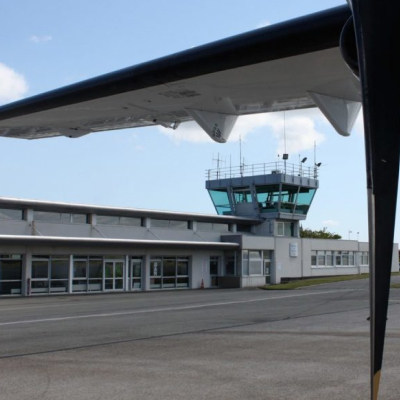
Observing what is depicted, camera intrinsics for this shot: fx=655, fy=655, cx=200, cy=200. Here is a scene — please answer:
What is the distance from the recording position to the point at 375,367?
2895 millimetres

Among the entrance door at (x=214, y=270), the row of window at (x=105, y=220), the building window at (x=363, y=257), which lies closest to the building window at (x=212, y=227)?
the row of window at (x=105, y=220)

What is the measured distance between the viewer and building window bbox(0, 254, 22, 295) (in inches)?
1452

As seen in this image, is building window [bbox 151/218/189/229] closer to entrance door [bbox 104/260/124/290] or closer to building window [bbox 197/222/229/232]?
building window [bbox 197/222/229/232]

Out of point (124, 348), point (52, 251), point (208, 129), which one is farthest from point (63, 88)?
point (52, 251)

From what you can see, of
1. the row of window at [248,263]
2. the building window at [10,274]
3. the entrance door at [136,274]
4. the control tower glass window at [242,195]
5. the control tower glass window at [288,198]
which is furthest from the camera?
the control tower glass window at [242,195]

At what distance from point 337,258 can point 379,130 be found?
60.5m

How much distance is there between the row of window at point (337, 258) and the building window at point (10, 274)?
1126 inches

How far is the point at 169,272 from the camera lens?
4694 cm

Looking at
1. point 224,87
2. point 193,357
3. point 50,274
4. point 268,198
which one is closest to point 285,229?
point 268,198

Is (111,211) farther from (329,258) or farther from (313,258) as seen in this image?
(329,258)

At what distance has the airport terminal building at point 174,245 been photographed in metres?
37.9

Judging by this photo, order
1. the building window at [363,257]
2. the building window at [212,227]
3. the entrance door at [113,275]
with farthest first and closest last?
the building window at [363,257] → the building window at [212,227] → the entrance door at [113,275]

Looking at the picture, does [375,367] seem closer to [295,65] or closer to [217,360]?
[295,65]

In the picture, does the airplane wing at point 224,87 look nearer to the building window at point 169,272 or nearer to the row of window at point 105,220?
the row of window at point 105,220
